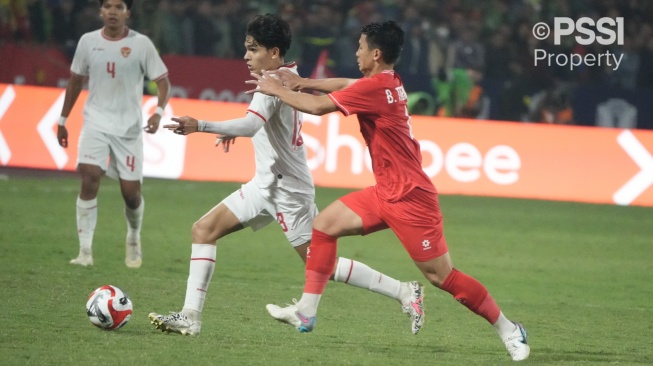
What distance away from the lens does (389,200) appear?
22.2ft

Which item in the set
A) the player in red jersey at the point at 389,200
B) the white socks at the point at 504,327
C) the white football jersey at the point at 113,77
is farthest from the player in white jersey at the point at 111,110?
the white socks at the point at 504,327

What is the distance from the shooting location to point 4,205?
13977mm

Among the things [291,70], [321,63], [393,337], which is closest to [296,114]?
[291,70]

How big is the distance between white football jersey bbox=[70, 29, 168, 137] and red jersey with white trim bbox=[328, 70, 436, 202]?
3.72 meters

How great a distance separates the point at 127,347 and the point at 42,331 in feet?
2.32

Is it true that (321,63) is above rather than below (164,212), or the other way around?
above

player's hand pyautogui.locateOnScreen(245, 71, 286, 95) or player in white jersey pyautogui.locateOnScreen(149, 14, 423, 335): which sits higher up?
player's hand pyautogui.locateOnScreen(245, 71, 286, 95)

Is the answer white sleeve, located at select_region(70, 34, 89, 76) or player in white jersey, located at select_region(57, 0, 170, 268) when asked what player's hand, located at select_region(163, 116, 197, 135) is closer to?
player in white jersey, located at select_region(57, 0, 170, 268)

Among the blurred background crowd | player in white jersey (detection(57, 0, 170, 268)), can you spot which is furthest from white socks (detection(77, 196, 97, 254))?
the blurred background crowd

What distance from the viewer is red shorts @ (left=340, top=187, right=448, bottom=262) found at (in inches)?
263

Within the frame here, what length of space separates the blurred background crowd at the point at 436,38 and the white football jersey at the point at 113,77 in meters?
9.17

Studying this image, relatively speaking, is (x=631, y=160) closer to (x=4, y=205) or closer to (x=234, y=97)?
(x=234, y=97)

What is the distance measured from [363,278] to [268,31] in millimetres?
1620

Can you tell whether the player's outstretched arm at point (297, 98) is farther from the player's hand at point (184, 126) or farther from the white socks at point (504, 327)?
the white socks at point (504, 327)
